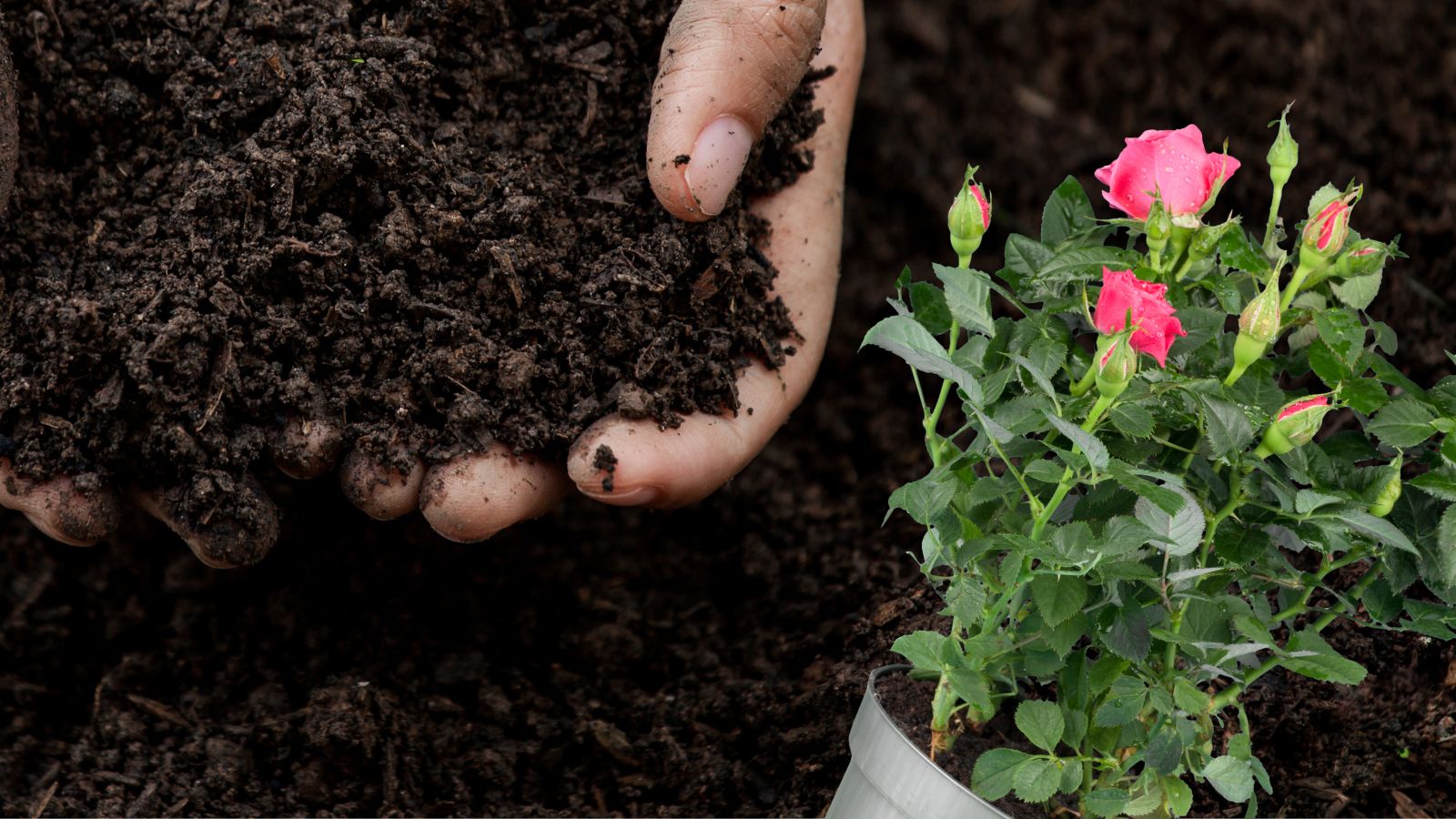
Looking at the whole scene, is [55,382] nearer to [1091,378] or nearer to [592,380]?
[592,380]

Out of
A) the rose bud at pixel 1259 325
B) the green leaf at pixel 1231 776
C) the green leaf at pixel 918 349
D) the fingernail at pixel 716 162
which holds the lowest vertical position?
the green leaf at pixel 1231 776

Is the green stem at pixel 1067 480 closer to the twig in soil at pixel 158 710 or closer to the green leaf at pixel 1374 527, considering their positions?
the green leaf at pixel 1374 527

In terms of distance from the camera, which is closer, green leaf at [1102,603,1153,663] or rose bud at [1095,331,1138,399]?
rose bud at [1095,331,1138,399]

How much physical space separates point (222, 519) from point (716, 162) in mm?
802

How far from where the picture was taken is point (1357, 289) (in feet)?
3.79

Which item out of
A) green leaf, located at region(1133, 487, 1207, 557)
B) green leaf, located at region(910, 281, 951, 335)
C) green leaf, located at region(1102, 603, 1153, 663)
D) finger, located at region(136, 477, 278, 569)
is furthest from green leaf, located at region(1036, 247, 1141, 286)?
finger, located at region(136, 477, 278, 569)

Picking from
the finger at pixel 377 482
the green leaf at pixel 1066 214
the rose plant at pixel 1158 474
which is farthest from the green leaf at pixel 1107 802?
the finger at pixel 377 482

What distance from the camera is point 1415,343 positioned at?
7.06 ft

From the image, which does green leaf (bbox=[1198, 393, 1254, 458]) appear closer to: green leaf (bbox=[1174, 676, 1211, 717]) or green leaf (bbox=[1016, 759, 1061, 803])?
green leaf (bbox=[1174, 676, 1211, 717])

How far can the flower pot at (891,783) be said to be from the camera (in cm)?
118

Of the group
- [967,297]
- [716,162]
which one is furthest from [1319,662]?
[716,162]

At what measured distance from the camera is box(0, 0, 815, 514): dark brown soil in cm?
151

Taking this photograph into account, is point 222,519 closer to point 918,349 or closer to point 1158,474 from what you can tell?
point 918,349

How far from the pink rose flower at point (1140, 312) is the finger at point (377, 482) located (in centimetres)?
92
